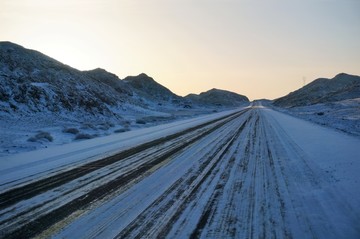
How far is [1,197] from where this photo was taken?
671 centimetres

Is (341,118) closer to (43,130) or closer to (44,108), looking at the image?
(43,130)

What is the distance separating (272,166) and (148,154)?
4477 millimetres

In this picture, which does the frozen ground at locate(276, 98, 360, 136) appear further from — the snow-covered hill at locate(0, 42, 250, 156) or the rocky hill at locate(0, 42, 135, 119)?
the rocky hill at locate(0, 42, 135, 119)

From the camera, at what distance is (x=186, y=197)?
6.38 meters

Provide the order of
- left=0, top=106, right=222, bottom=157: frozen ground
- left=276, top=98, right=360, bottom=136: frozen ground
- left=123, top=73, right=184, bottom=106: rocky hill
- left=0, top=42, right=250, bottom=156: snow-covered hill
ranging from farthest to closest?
left=123, top=73, right=184, bottom=106: rocky hill → left=276, top=98, right=360, bottom=136: frozen ground → left=0, top=42, right=250, bottom=156: snow-covered hill → left=0, top=106, right=222, bottom=157: frozen ground

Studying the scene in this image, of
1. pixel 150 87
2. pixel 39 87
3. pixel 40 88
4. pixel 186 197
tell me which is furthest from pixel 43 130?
pixel 150 87

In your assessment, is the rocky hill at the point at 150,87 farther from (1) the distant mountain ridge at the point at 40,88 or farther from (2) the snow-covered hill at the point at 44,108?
(2) the snow-covered hill at the point at 44,108

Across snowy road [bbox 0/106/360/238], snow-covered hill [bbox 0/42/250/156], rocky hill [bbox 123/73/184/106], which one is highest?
rocky hill [bbox 123/73/184/106]

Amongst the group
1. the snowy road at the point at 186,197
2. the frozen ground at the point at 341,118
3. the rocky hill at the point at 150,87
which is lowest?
the snowy road at the point at 186,197

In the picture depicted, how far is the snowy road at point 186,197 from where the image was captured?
486 centimetres

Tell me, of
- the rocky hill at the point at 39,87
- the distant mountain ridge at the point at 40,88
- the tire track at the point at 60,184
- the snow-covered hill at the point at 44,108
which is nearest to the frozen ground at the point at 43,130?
the snow-covered hill at the point at 44,108

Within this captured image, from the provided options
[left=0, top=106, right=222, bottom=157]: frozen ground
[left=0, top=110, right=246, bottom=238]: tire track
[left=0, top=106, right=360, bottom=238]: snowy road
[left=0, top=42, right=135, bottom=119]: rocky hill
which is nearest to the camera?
[left=0, top=106, right=360, bottom=238]: snowy road

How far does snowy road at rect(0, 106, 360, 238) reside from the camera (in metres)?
4.86

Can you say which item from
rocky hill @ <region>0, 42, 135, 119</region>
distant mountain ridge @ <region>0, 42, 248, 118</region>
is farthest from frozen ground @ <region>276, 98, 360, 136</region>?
rocky hill @ <region>0, 42, 135, 119</region>
